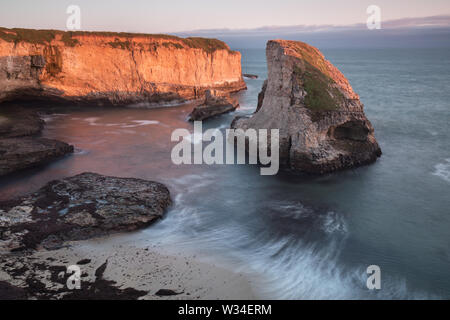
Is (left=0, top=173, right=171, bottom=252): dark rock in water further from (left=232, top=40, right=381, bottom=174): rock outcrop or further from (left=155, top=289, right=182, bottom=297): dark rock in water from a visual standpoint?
(left=232, top=40, right=381, bottom=174): rock outcrop

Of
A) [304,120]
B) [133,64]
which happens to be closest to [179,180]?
[304,120]

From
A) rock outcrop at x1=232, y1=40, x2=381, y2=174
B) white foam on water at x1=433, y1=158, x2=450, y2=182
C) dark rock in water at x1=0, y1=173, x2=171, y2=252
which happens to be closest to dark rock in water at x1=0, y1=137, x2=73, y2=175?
dark rock in water at x1=0, y1=173, x2=171, y2=252

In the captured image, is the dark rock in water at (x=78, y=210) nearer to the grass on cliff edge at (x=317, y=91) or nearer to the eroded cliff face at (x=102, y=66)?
the grass on cliff edge at (x=317, y=91)

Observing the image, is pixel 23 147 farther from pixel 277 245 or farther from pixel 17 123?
pixel 277 245

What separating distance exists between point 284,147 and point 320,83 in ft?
12.6

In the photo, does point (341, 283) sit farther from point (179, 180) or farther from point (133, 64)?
point (133, 64)

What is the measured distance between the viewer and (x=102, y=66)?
98.3 feet

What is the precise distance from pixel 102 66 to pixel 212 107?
36.1 ft

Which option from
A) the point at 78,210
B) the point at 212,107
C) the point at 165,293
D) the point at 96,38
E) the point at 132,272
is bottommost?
the point at 165,293

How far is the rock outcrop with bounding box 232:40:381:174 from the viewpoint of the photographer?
15.2 metres

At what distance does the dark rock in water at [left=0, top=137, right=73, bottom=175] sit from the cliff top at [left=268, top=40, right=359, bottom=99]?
1233 cm

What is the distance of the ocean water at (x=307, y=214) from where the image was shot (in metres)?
8.76

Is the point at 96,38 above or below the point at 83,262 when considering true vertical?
above

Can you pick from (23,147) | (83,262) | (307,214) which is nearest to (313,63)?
(307,214)
